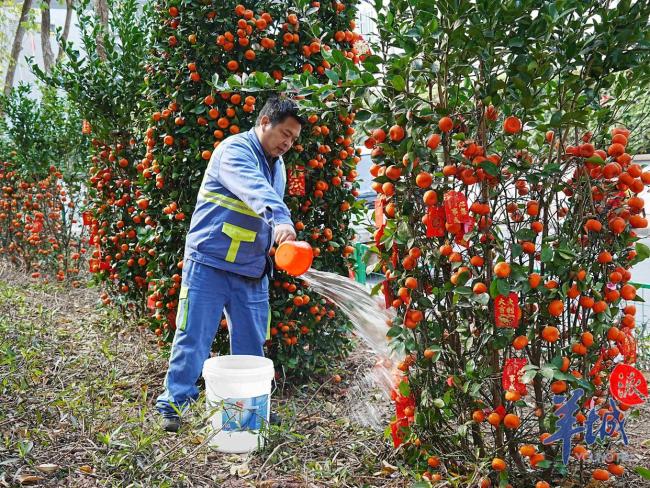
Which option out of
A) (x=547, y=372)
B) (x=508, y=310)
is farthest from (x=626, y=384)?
(x=508, y=310)

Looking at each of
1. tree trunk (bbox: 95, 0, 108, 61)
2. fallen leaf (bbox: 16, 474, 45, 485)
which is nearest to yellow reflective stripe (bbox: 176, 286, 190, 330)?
A: fallen leaf (bbox: 16, 474, 45, 485)

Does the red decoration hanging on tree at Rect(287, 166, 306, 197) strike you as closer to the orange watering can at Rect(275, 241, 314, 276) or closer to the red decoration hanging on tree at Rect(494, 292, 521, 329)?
Answer: the orange watering can at Rect(275, 241, 314, 276)

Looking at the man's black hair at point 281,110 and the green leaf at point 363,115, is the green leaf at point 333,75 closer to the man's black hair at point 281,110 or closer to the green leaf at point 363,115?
the green leaf at point 363,115

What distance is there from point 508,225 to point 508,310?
341mm

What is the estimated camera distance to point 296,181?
4.34 m

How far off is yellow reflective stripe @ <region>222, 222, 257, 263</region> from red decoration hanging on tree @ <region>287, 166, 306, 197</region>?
70 centimetres

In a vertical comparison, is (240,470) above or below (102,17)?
below

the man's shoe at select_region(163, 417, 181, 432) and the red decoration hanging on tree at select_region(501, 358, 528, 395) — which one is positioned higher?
the red decoration hanging on tree at select_region(501, 358, 528, 395)

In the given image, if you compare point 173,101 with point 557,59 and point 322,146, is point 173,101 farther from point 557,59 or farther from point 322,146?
point 557,59

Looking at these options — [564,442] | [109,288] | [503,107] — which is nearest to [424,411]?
[564,442]

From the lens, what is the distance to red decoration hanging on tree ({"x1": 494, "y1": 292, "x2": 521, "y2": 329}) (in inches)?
96.7

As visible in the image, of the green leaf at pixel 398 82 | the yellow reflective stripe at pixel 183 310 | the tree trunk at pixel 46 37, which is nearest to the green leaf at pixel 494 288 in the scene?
the green leaf at pixel 398 82

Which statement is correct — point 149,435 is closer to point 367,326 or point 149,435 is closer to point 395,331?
point 367,326

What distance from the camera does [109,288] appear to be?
6.44 m
